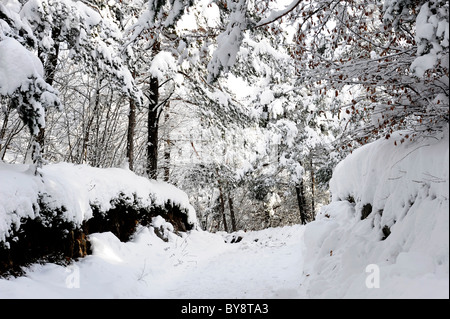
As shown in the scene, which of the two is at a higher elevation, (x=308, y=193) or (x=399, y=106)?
(x=308, y=193)

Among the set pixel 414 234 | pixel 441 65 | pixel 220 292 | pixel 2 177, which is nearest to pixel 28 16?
pixel 2 177

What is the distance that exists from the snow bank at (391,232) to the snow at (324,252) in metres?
0.01

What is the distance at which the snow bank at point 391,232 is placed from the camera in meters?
2.66

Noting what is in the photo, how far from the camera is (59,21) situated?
235 inches

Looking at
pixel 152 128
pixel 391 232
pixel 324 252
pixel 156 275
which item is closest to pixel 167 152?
pixel 152 128

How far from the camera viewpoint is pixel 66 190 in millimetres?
5277

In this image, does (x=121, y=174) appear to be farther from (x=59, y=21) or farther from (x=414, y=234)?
(x=414, y=234)

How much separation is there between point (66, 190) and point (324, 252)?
4563mm

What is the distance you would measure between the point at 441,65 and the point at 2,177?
17.8 ft

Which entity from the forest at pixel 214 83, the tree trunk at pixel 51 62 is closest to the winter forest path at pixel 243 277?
the forest at pixel 214 83

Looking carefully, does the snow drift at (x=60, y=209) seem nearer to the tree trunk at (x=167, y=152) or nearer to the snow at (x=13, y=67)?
the snow at (x=13, y=67)

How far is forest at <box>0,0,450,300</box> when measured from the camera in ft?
11.7

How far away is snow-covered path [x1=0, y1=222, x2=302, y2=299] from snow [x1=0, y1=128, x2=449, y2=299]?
0.7 inches
